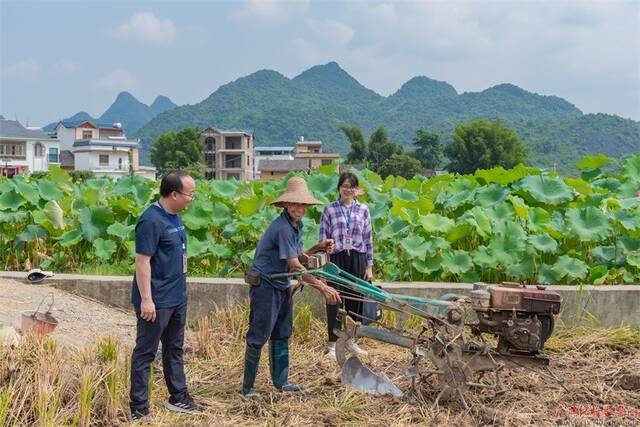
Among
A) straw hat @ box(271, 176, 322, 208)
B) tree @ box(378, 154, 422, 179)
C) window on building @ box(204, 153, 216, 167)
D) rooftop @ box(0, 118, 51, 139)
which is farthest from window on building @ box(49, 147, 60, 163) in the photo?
straw hat @ box(271, 176, 322, 208)

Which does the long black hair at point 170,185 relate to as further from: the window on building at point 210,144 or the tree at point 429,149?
the window on building at point 210,144

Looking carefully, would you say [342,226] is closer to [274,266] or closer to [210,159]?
[274,266]

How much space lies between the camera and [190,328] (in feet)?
19.9

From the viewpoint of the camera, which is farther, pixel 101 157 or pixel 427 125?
pixel 427 125

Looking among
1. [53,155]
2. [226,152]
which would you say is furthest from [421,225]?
[226,152]

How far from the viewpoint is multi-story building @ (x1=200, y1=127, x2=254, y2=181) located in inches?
3140

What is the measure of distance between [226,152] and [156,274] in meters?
77.3

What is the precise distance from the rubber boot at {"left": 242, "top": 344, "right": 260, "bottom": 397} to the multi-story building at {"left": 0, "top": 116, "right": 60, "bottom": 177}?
58.9 metres

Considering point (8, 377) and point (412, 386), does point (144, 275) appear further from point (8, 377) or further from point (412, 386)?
point (412, 386)

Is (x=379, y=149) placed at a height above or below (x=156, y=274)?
above

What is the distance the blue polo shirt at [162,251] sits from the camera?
379 centimetres

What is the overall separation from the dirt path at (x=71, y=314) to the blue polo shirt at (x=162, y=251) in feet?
4.94

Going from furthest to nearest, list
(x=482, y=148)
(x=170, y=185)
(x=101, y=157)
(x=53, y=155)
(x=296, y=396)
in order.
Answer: (x=101, y=157)
(x=53, y=155)
(x=482, y=148)
(x=296, y=396)
(x=170, y=185)

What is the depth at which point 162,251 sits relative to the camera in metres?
3.89
